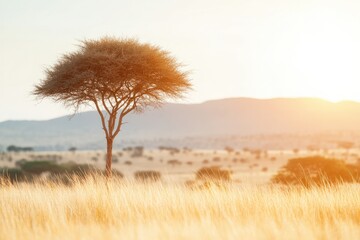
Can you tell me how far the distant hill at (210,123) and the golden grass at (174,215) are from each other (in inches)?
5053

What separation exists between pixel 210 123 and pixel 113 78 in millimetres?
143860

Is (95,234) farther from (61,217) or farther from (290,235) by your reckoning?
(290,235)

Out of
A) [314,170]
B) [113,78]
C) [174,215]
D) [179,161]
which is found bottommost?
[314,170]

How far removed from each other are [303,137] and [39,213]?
351ft

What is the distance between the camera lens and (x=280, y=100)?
6909 inches

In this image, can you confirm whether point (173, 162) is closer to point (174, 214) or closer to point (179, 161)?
point (179, 161)

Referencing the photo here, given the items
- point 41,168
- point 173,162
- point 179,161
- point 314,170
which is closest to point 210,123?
point 179,161

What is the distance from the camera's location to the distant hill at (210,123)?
15175 cm

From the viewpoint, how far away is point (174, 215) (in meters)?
12.4

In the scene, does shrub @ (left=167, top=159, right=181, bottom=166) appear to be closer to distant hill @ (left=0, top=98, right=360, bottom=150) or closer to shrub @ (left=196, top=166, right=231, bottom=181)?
shrub @ (left=196, top=166, right=231, bottom=181)

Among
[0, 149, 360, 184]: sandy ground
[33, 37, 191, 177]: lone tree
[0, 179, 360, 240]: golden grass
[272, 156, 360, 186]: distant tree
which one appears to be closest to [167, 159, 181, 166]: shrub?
[0, 149, 360, 184]: sandy ground

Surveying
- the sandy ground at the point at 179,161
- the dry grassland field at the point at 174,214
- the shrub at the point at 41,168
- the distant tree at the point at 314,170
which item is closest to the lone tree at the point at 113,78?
the dry grassland field at the point at 174,214

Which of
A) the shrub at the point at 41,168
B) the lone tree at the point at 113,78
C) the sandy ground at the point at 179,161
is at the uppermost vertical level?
the lone tree at the point at 113,78

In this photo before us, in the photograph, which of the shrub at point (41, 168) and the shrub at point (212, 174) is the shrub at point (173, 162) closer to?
the shrub at point (41, 168)
